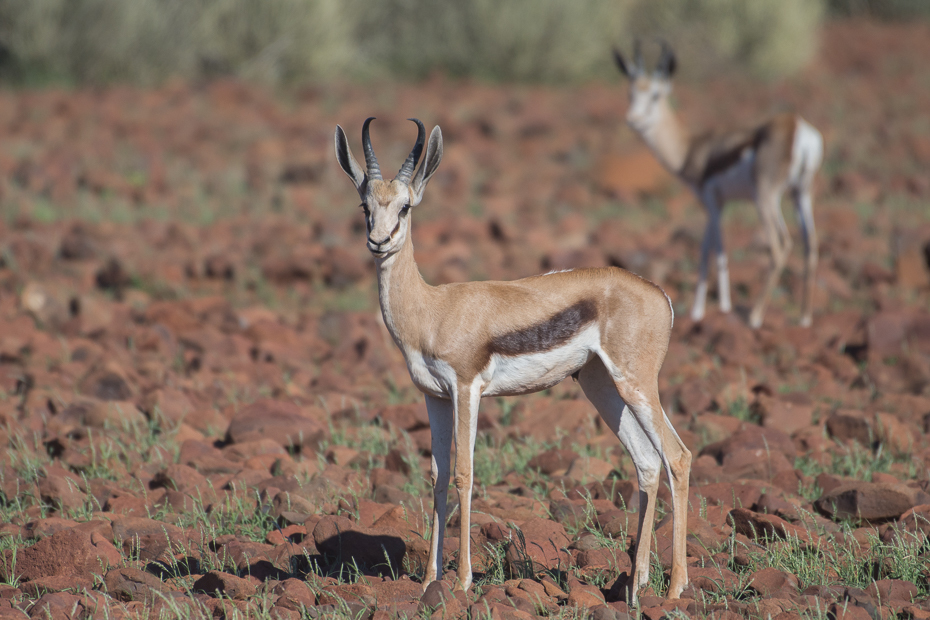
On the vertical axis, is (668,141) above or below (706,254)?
above

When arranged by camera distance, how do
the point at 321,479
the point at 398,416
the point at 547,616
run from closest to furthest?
the point at 547,616
the point at 321,479
the point at 398,416

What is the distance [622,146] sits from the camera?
1454 centimetres

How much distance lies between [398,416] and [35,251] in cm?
478

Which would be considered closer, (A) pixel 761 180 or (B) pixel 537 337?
(B) pixel 537 337

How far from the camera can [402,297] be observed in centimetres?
357

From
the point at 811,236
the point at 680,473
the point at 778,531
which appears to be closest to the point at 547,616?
the point at 680,473

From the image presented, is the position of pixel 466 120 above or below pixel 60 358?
above

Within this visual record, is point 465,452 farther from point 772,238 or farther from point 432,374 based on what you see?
point 772,238

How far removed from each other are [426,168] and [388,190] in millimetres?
183

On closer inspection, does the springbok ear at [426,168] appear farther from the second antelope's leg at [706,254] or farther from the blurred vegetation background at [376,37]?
the blurred vegetation background at [376,37]

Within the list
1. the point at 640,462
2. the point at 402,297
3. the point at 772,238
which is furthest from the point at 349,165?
the point at 772,238

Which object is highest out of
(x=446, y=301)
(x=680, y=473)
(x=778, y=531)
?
(x=446, y=301)

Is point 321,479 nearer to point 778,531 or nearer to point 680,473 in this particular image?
point 680,473

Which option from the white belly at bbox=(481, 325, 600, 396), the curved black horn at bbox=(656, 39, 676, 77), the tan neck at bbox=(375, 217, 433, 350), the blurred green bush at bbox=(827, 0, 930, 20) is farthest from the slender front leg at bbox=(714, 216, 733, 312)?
the blurred green bush at bbox=(827, 0, 930, 20)
